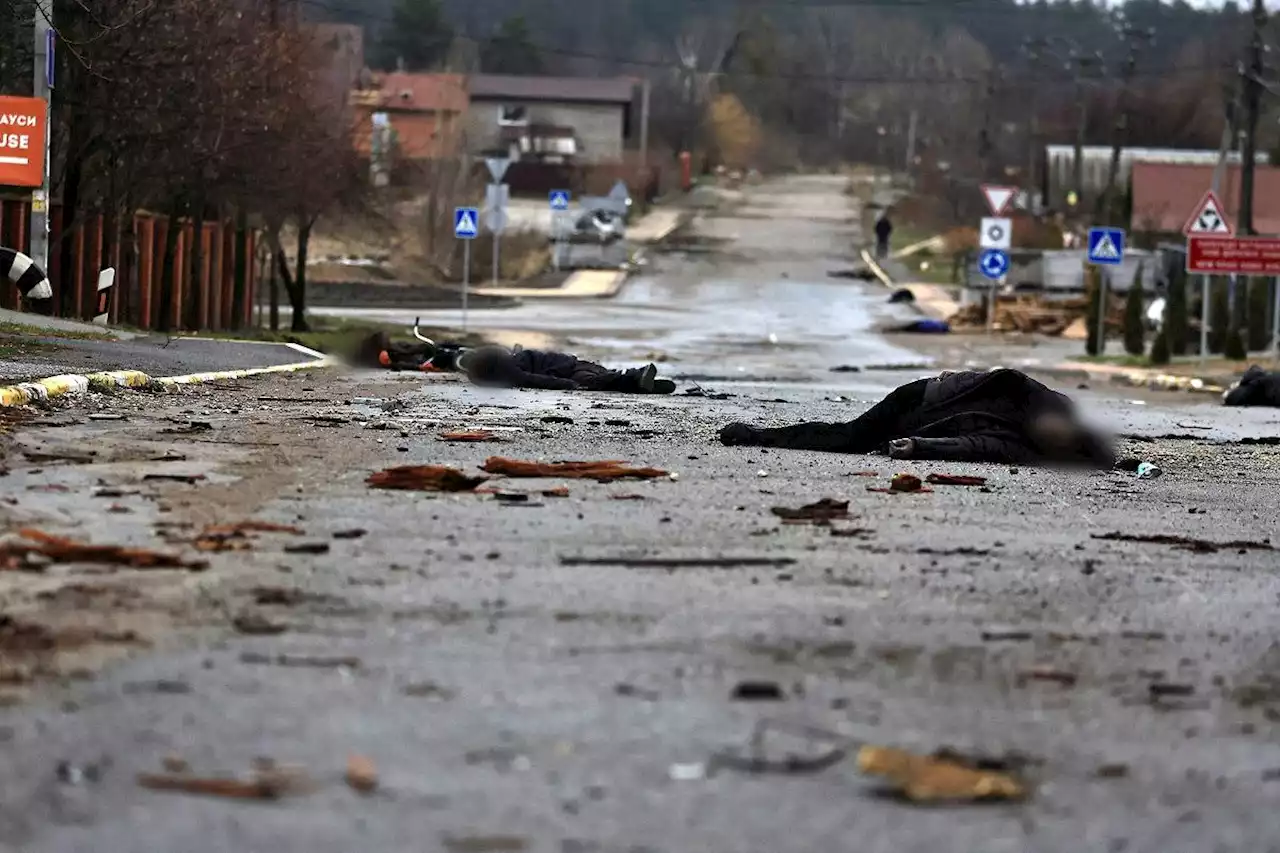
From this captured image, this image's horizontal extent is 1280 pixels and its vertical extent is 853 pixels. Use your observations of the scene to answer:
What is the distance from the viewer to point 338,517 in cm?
965

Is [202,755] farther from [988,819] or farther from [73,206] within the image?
[73,206]

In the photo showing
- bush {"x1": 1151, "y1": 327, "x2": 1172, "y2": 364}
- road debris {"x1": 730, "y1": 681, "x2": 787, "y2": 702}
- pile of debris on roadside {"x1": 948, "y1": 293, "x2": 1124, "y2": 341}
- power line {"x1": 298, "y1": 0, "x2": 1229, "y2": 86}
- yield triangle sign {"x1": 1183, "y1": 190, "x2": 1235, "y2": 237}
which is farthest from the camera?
power line {"x1": 298, "y1": 0, "x2": 1229, "y2": 86}

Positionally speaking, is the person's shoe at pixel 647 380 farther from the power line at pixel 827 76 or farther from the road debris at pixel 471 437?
the power line at pixel 827 76

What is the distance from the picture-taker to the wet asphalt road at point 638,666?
4820 mm

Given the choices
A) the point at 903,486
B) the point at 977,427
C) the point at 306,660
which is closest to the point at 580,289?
the point at 977,427

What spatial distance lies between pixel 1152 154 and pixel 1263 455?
91.9 m

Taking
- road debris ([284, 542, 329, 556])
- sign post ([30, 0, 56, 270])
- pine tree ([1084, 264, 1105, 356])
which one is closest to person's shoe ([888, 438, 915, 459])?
road debris ([284, 542, 329, 556])

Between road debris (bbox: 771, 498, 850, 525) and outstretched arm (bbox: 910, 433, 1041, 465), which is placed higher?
outstretched arm (bbox: 910, 433, 1041, 465)

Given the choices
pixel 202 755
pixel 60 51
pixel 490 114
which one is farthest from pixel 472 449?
pixel 490 114

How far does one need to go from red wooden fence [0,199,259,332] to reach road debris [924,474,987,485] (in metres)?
21.7

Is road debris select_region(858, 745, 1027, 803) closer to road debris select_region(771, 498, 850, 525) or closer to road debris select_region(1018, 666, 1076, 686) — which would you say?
road debris select_region(1018, 666, 1076, 686)

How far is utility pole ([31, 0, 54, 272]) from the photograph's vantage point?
30.1 metres

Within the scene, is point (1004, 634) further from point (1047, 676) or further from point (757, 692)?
point (757, 692)

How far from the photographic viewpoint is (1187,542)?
1037 centimetres
